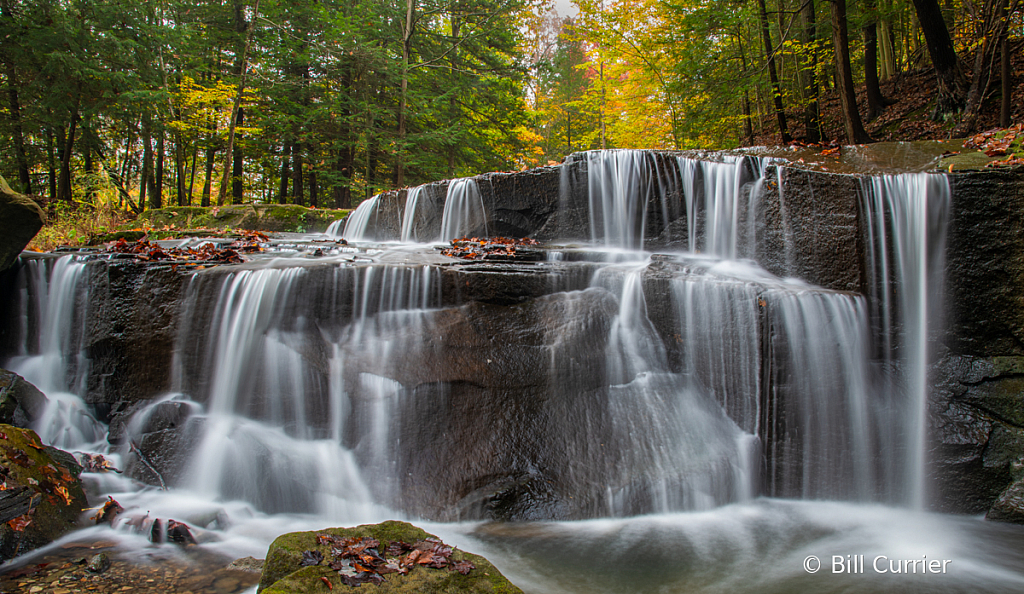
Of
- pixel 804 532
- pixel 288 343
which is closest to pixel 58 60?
pixel 288 343

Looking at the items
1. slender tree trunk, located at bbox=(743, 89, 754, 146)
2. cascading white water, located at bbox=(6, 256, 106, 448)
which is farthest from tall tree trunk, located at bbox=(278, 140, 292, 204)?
slender tree trunk, located at bbox=(743, 89, 754, 146)

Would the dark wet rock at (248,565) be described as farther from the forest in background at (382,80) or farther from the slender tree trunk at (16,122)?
the slender tree trunk at (16,122)

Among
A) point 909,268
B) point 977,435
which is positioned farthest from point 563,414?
point 909,268

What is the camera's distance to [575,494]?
428 centimetres

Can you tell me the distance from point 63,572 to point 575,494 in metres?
3.87

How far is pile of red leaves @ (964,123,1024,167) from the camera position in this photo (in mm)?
5671

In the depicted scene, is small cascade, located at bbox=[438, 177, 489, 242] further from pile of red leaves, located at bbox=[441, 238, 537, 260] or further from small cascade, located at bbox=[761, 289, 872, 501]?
small cascade, located at bbox=[761, 289, 872, 501]

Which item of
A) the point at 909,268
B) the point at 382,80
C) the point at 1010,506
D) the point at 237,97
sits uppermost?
the point at 382,80

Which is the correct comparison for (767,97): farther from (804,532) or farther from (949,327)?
(804,532)

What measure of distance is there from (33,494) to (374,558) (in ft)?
10.1

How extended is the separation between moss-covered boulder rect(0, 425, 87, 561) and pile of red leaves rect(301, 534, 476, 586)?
94.4 inches

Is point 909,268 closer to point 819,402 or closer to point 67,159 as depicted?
point 819,402

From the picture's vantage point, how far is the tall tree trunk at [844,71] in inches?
338

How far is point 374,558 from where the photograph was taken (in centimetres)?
274
